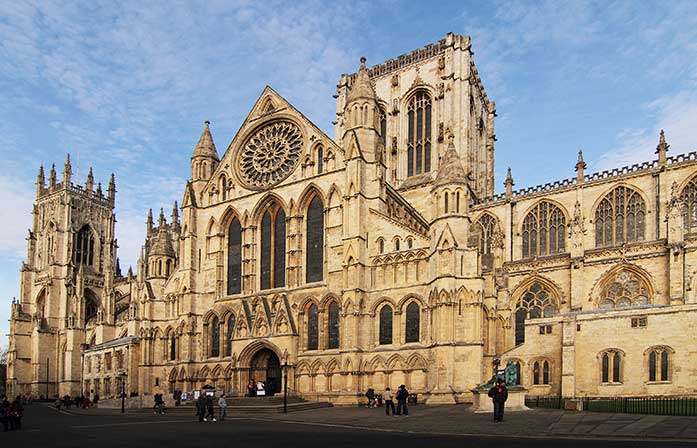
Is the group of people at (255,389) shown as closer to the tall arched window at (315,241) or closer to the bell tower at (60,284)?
the tall arched window at (315,241)

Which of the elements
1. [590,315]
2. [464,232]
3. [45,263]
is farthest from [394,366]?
[45,263]

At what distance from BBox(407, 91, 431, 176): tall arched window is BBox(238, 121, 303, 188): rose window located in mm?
19323

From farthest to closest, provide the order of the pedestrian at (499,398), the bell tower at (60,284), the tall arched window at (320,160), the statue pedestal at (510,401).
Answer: the bell tower at (60,284) → the tall arched window at (320,160) → the statue pedestal at (510,401) → the pedestrian at (499,398)

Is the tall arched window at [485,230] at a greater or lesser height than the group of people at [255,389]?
greater

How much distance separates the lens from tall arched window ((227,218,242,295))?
1882 inches

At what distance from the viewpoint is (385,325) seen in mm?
40375

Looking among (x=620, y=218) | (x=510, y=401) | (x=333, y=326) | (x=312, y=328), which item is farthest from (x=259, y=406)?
(x=620, y=218)

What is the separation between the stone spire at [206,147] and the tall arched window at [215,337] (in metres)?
12.0

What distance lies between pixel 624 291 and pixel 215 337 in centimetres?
2713

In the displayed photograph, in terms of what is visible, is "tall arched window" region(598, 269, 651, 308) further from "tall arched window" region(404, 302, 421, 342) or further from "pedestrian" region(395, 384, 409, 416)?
"pedestrian" region(395, 384, 409, 416)

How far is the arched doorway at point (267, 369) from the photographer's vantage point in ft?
146

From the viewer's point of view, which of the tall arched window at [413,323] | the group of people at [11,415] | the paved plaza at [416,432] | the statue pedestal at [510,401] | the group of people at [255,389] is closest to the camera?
the paved plaza at [416,432]

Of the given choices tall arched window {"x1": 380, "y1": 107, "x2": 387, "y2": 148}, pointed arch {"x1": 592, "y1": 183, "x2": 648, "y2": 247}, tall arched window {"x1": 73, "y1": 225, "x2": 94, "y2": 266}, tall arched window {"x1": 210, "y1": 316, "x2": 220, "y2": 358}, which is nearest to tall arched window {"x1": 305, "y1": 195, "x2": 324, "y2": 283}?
tall arched window {"x1": 210, "y1": 316, "x2": 220, "y2": 358}

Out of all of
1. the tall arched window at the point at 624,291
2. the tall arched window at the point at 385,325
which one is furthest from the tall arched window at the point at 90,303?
the tall arched window at the point at 624,291
